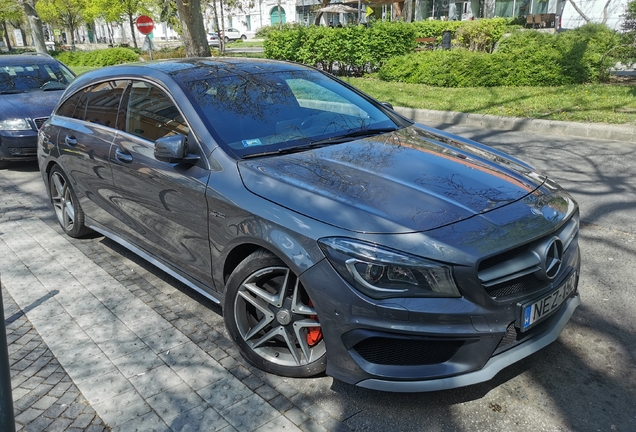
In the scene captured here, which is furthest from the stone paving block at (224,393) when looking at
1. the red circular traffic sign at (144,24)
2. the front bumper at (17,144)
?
the red circular traffic sign at (144,24)

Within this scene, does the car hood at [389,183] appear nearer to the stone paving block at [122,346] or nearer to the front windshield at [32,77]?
the stone paving block at [122,346]

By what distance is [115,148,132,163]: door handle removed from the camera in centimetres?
416

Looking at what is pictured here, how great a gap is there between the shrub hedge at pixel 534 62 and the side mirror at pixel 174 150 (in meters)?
11.3

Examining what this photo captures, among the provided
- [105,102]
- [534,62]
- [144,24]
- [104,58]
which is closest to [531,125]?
[534,62]

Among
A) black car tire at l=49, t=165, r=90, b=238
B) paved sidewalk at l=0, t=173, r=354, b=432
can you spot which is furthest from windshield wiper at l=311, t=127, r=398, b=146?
black car tire at l=49, t=165, r=90, b=238

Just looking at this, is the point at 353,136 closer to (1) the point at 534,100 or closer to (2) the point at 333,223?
(2) the point at 333,223

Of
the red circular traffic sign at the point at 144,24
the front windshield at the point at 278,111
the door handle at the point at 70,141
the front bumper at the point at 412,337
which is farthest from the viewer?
the red circular traffic sign at the point at 144,24

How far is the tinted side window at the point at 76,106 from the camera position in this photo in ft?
16.6

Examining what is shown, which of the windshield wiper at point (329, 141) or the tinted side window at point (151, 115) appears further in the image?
the tinted side window at point (151, 115)

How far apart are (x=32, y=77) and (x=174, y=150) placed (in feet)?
24.7

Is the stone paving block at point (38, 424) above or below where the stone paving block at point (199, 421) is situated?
below

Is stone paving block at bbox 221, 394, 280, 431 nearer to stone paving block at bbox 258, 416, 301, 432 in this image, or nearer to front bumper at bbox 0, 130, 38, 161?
stone paving block at bbox 258, 416, 301, 432

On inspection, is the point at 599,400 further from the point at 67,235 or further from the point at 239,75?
the point at 67,235

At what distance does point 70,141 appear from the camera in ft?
16.5
